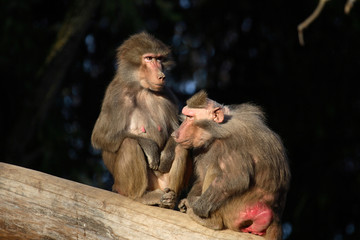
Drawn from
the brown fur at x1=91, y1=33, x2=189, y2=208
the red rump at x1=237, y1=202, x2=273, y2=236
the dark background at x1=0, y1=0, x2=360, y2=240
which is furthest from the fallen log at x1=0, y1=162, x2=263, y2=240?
the dark background at x1=0, y1=0, x2=360, y2=240

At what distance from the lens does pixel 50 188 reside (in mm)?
4820

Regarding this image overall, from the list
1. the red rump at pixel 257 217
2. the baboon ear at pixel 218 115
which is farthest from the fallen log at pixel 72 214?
the baboon ear at pixel 218 115

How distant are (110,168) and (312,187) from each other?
A: 443 centimetres

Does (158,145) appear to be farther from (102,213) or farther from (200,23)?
(200,23)

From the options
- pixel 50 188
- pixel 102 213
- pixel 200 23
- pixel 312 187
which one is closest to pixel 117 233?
pixel 102 213

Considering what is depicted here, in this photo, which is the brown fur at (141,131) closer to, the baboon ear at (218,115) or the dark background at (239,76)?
the baboon ear at (218,115)

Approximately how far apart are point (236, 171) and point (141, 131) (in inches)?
52.5

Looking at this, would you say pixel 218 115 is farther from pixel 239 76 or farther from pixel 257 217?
pixel 239 76

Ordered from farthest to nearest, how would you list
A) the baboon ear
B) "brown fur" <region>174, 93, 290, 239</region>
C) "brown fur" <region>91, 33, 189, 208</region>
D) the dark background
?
the dark background
"brown fur" <region>91, 33, 189, 208</region>
the baboon ear
"brown fur" <region>174, 93, 290, 239</region>

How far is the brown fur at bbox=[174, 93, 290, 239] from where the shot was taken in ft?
14.6

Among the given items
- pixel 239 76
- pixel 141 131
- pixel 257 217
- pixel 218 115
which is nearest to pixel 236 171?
pixel 257 217

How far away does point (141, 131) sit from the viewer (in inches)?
214

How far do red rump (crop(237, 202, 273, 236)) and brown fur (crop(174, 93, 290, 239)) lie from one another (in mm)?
25

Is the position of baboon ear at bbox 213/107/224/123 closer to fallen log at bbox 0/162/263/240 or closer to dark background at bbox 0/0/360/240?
fallen log at bbox 0/162/263/240
